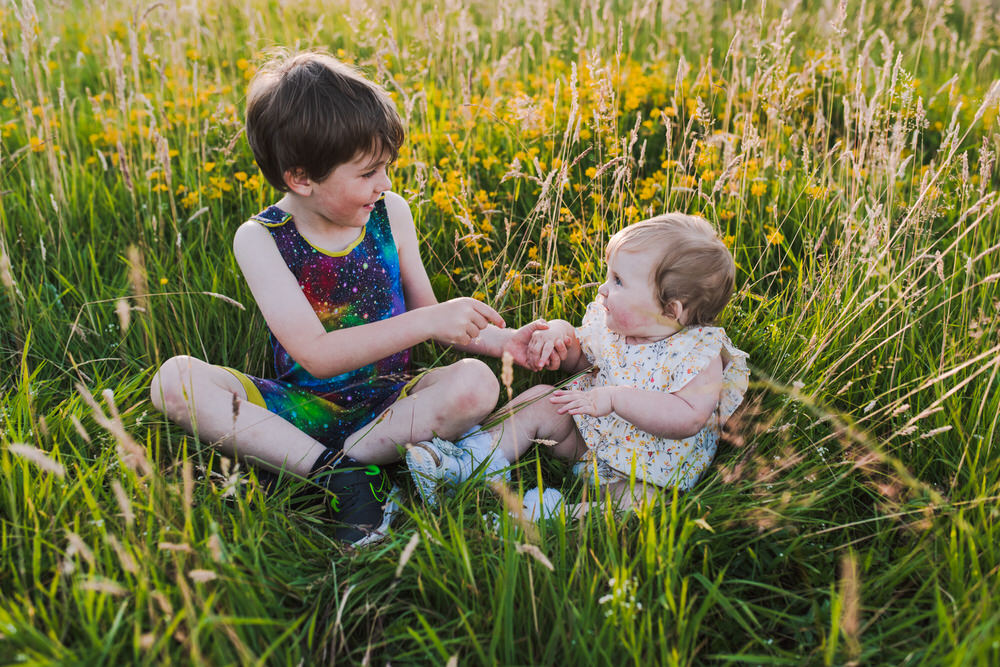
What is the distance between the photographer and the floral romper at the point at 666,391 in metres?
1.99

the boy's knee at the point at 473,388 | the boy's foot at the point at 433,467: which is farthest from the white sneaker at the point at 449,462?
the boy's knee at the point at 473,388

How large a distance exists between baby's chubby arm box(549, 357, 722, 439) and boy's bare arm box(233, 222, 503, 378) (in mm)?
314

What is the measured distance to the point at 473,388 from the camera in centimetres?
206

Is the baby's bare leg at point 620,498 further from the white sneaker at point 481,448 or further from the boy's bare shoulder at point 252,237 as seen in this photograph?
the boy's bare shoulder at point 252,237

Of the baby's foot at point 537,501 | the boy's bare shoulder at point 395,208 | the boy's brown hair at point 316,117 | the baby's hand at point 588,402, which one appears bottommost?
the baby's foot at point 537,501

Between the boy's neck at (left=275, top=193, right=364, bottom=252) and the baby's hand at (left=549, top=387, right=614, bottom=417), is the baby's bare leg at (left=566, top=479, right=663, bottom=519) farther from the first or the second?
Result: the boy's neck at (left=275, top=193, right=364, bottom=252)

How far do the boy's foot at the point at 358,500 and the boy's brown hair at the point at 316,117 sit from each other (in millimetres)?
761

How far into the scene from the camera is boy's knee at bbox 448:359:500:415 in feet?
6.75

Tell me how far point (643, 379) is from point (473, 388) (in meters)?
0.45

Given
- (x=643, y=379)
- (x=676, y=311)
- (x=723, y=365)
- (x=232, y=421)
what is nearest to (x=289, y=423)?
(x=232, y=421)

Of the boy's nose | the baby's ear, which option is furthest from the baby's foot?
the boy's nose

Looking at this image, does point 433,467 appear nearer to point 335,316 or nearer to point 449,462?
point 449,462

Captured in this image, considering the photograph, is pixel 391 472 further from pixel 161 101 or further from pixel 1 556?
pixel 161 101

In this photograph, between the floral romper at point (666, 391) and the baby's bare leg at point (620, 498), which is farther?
the floral romper at point (666, 391)
